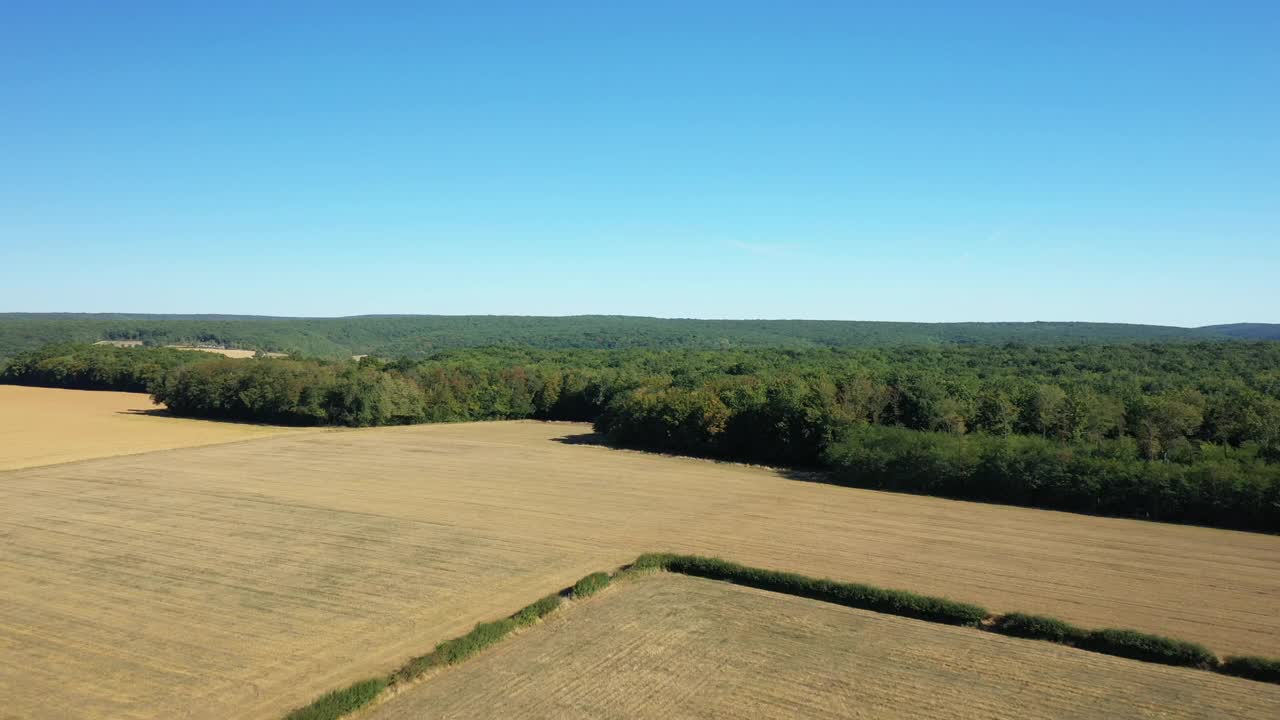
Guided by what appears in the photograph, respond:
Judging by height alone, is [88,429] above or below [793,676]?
above

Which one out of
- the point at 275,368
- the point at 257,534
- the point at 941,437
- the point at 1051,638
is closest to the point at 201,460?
the point at 257,534

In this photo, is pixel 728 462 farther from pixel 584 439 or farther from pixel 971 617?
pixel 971 617

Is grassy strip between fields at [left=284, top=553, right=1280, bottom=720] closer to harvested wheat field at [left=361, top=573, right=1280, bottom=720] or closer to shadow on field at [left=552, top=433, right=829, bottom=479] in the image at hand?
harvested wheat field at [left=361, top=573, right=1280, bottom=720]

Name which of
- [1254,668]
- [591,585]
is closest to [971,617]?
[1254,668]

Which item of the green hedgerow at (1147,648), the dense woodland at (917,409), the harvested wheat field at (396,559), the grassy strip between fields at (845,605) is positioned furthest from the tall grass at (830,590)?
the dense woodland at (917,409)

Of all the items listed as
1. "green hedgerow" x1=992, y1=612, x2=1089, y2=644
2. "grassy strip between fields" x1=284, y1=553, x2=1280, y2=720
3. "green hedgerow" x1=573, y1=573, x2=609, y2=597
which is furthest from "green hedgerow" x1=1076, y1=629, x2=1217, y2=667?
"green hedgerow" x1=573, y1=573, x2=609, y2=597

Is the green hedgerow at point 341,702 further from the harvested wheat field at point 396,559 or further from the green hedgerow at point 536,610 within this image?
the green hedgerow at point 536,610
